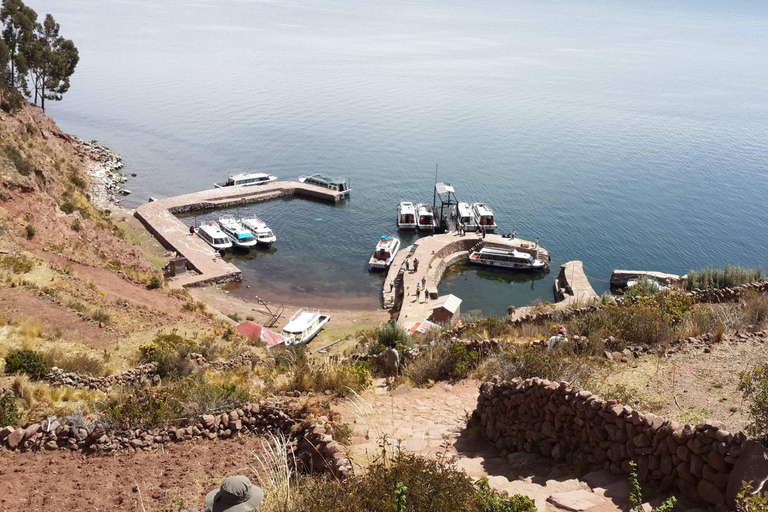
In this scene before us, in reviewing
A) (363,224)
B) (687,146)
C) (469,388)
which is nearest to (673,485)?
(469,388)

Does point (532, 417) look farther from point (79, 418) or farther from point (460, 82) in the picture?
point (460, 82)

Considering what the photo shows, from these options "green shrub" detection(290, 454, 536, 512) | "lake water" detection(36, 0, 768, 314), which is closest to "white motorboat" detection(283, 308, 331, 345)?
"lake water" detection(36, 0, 768, 314)

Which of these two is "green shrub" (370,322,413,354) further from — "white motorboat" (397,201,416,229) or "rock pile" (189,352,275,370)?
"white motorboat" (397,201,416,229)

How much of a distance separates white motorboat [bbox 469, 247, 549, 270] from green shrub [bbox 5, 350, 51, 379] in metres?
34.7

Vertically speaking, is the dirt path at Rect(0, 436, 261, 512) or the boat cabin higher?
the dirt path at Rect(0, 436, 261, 512)

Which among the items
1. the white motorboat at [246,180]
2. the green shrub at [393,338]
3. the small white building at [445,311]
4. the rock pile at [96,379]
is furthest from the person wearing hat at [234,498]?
the white motorboat at [246,180]

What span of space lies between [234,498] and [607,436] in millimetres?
5913

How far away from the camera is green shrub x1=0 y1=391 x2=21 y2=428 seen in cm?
1123

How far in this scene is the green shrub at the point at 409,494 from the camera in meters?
6.90

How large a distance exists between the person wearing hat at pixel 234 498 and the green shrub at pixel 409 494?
1.25 meters

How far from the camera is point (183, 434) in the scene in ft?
35.5

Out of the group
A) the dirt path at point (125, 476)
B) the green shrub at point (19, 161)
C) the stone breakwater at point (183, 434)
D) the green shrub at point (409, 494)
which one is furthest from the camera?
the green shrub at point (19, 161)

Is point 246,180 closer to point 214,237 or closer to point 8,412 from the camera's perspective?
point 214,237

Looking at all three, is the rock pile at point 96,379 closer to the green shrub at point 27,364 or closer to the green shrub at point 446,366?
the green shrub at point 27,364
